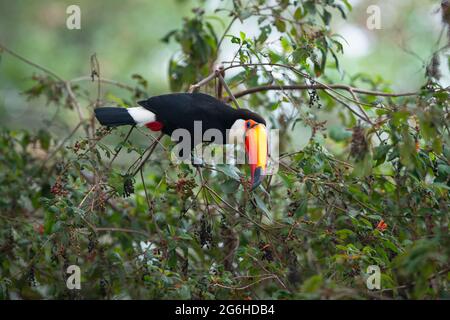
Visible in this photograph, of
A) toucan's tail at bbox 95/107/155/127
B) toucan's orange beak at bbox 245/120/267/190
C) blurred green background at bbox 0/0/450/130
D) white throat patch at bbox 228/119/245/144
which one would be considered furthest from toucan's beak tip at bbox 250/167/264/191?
blurred green background at bbox 0/0/450/130

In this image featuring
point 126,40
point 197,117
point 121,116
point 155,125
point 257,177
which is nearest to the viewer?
point 257,177

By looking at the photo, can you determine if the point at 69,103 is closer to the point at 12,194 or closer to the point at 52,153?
the point at 52,153

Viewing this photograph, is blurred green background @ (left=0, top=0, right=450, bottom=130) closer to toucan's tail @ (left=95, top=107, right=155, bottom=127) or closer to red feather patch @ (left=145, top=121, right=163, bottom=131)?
red feather patch @ (left=145, top=121, right=163, bottom=131)

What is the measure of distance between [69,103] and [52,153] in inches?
13.5

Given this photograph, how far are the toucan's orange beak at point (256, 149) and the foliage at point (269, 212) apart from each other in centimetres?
8

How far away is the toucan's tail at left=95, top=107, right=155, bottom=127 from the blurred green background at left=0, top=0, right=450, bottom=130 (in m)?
4.13

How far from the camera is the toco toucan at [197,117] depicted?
329cm

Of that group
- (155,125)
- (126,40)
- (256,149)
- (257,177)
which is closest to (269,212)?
(257,177)

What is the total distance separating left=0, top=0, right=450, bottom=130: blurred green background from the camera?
7785mm

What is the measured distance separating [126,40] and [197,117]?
6.11 m

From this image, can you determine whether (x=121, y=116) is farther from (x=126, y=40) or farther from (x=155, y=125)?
(x=126, y=40)

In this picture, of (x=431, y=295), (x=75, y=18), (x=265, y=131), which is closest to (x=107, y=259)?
(x=265, y=131)

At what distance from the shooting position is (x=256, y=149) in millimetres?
3219

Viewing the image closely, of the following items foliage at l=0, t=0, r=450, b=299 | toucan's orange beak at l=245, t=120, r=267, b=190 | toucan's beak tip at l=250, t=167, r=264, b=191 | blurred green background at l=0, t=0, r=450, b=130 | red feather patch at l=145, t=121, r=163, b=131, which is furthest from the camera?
blurred green background at l=0, t=0, r=450, b=130
